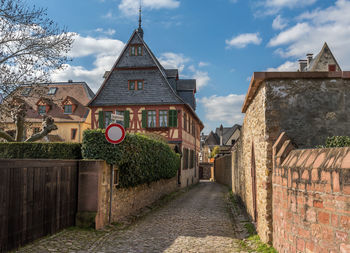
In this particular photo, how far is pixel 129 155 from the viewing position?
1005 cm

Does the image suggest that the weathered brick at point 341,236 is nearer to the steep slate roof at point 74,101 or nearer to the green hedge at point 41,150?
the green hedge at point 41,150

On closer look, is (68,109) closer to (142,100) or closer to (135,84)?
(135,84)

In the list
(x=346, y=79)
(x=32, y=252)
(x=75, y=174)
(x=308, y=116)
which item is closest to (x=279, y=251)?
(x=308, y=116)

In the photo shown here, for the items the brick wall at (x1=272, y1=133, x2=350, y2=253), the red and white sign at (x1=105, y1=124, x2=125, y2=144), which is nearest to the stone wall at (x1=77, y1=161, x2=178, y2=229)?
the red and white sign at (x1=105, y1=124, x2=125, y2=144)

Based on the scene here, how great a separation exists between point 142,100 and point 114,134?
51.6 feet

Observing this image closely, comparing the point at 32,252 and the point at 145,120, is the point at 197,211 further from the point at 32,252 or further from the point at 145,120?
the point at 145,120

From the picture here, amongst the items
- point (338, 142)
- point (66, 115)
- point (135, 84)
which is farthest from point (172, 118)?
point (338, 142)

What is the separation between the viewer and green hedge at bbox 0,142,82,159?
9695mm

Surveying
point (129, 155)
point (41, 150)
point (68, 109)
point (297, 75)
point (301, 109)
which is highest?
point (68, 109)

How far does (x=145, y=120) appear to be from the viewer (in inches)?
946

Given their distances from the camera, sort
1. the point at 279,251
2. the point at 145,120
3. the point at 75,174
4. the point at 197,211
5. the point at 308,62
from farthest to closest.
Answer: the point at 308,62
the point at 145,120
the point at 197,211
the point at 75,174
the point at 279,251

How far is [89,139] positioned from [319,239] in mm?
6448

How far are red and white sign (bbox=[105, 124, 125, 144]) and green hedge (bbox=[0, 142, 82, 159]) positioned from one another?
4.75 feet

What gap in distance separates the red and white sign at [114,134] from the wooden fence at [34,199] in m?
1.05
